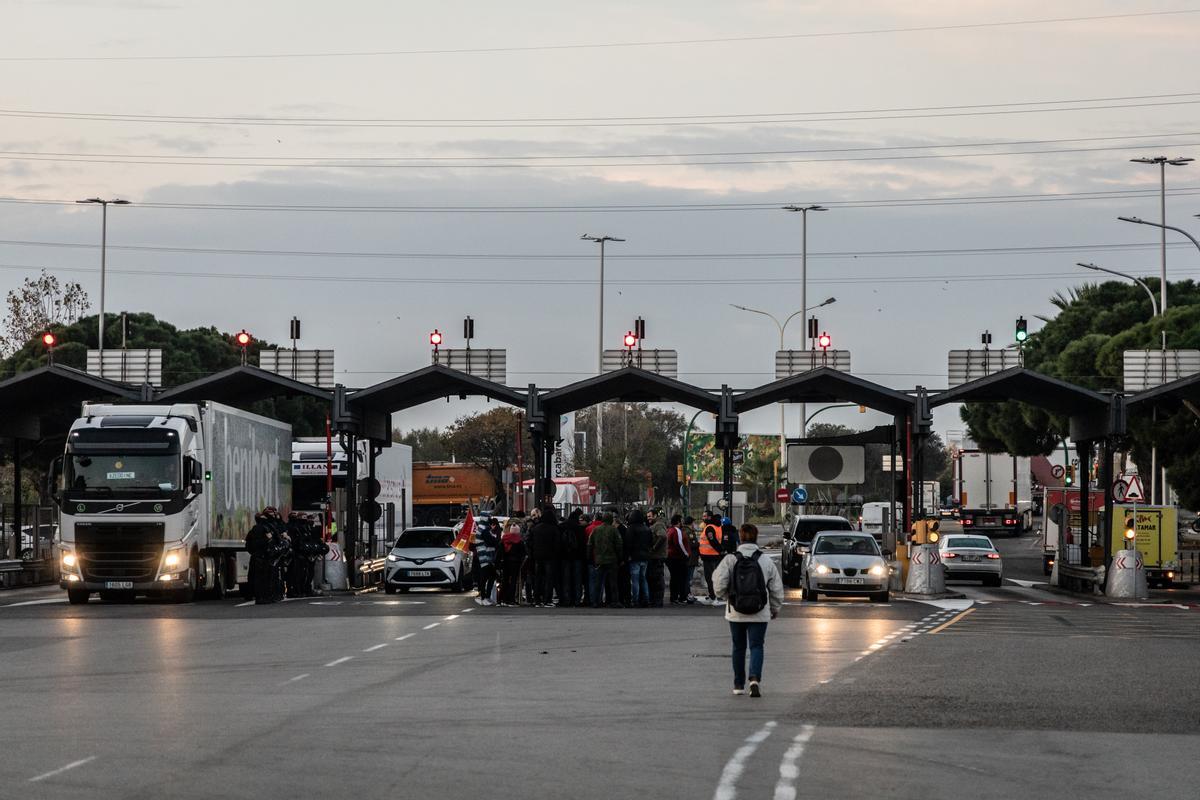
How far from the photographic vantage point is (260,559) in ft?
116

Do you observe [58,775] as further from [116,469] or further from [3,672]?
[116,469]

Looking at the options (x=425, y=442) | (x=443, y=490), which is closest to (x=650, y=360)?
(x=443, y=490)

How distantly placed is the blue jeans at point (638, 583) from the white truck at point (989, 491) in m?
64.2

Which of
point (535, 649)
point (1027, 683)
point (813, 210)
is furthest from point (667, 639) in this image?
point (813, 210)

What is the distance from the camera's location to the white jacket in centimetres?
1753

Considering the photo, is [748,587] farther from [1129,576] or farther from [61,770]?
[1129,576]

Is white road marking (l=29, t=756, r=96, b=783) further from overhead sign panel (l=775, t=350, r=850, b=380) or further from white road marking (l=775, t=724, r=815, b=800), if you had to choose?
overhead sign panel (l=775, t=350, r=850, b=380)

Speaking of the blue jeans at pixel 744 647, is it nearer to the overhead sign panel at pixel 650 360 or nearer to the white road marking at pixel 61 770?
the white road marking at pixel 61 770

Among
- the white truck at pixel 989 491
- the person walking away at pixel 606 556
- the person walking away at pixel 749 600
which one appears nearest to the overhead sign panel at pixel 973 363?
the person walking away at pixel 606 556

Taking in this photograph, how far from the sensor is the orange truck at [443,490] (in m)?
83.6

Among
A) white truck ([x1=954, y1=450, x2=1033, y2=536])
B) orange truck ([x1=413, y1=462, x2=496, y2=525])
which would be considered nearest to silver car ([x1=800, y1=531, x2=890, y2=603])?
orange truck ([x1=413, y1=462, x2=496, y2=525])

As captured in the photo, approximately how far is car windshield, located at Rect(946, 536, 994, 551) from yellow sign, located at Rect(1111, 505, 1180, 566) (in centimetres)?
352

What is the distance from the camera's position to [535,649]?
78.0ft

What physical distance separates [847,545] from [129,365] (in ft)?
70.3
